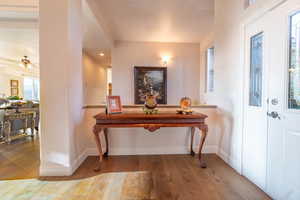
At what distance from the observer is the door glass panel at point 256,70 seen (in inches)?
74.2

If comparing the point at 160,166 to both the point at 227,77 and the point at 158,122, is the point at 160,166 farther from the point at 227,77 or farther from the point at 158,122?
the point at 227,77

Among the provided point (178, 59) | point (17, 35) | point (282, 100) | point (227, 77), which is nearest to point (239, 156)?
point (282, 100)

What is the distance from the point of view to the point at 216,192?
1.74m

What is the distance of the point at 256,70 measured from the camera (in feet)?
6.43

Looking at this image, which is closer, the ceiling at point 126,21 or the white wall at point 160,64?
the ceiling at point 126,21

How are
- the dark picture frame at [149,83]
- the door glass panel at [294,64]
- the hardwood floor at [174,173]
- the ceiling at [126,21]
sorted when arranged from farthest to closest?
the dark picture frame at [149,83]
the ceiling at [126,21]
the hardwood floor at [174,173]
the door glass panel at [294,64]

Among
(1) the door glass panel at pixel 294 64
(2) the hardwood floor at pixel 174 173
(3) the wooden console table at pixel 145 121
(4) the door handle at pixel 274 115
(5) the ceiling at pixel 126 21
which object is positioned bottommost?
(2) the hardwood floor at pixel 174 173

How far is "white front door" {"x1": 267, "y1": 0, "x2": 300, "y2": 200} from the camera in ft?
4.69

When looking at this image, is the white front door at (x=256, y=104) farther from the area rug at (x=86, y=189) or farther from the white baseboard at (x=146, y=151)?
the area rug at (x=86, y=189)

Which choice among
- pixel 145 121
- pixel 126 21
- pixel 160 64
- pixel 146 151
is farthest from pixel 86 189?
pixel 160 64

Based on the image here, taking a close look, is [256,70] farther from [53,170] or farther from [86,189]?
[53,170]

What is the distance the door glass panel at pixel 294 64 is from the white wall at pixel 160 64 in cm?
371

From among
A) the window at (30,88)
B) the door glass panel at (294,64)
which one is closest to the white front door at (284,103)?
the door glass panel at (294,64)

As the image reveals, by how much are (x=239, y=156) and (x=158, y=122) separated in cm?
125
